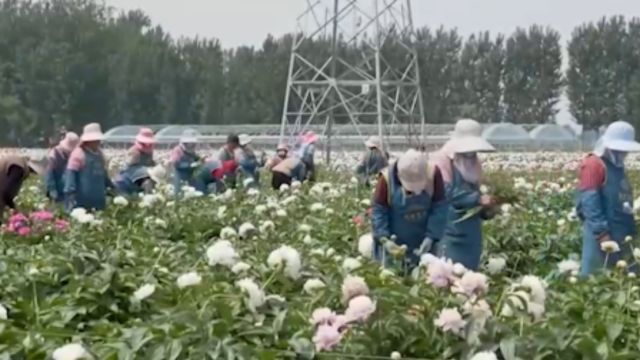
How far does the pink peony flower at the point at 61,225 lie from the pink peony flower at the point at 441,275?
4913mm

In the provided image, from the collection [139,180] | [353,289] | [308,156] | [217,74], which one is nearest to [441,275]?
[353,289]

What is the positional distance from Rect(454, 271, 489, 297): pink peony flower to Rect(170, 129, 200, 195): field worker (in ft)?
38.6

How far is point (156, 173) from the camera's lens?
48.5 feet

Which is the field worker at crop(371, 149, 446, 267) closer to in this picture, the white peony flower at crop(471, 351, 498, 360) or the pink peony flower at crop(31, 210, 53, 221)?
the pink peony flower at crop(31, 210, 53, 221)

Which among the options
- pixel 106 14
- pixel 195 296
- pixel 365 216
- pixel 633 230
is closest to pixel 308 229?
pixel 365 216

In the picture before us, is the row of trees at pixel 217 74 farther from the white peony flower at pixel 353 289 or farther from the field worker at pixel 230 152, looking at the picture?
the white peony flower at pixel 353 289

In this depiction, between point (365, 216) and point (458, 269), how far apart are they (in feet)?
21.0

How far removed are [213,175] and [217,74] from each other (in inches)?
2276

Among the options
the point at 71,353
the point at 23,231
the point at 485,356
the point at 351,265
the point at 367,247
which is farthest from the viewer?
the point at 23,231

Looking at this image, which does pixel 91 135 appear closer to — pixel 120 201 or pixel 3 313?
pixel 120 201

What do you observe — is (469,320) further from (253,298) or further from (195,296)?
(195,296)

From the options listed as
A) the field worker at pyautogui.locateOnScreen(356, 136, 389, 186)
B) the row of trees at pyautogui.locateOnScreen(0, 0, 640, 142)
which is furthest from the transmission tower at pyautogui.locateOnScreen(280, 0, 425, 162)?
the row of trees at pyautogui.locateOnScreen(0, 0, 640, 142)

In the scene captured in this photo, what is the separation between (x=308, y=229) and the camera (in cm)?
1005

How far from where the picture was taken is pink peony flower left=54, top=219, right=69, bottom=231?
9.61 metres
